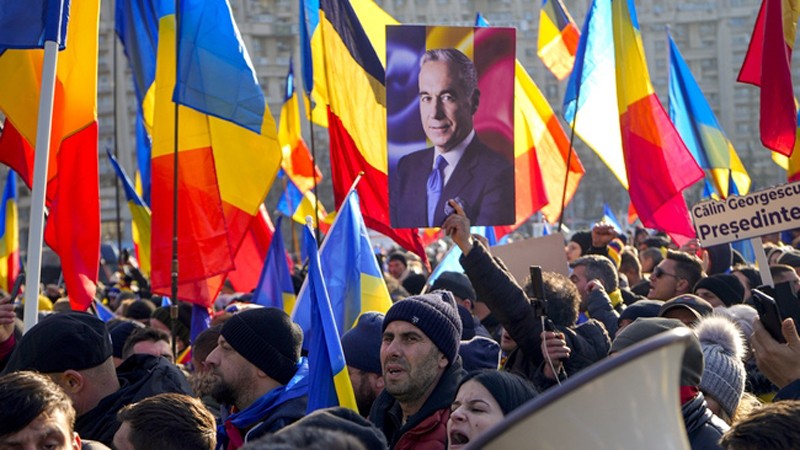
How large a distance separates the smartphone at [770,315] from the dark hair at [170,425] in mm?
1813

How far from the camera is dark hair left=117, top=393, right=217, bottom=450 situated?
133 inches

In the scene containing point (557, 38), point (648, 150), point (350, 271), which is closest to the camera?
point (350, 271)

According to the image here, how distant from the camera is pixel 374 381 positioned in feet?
16.2

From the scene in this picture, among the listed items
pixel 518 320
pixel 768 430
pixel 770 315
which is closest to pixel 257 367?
pixel 518 320

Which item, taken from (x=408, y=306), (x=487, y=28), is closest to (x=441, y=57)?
(x=487, y=28)

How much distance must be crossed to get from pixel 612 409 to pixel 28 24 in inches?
186

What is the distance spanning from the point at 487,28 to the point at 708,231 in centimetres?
252

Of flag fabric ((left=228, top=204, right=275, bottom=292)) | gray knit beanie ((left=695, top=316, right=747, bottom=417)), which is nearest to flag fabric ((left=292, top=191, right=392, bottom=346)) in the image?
gray knit beanie ((left=695, top=316, right=747, bottom=417))

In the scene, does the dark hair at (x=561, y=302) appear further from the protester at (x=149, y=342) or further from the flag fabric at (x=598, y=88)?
the flag fabric at (x=598, y=88)

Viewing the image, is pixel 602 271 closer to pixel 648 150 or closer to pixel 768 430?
pixel 648 150

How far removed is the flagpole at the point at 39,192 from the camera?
534 cm

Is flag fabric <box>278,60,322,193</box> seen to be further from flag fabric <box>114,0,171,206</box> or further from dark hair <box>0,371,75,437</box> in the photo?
dark hair <box>0,371,75,437</box>

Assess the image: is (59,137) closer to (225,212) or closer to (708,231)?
(225,212)

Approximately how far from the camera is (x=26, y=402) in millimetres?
3166
